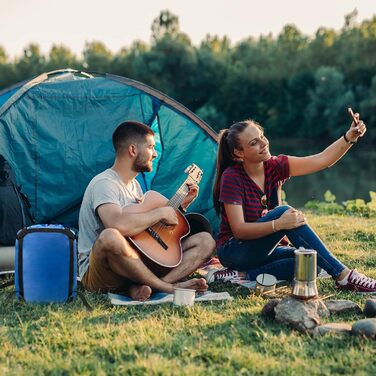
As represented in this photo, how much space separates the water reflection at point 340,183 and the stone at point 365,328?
25.4ft

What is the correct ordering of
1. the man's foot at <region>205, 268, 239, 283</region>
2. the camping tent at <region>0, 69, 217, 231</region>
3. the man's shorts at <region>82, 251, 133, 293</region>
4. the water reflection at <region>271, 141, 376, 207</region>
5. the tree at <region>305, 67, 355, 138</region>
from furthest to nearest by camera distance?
the tree at <region>305, 67, 355, 138</region> → the water reflection at <region>271, 141, 376, 207</region> → the camping tent at <region>0, 69, 217, 231</region> → the man's foot at <region>205, 268, 239, 283</region> → the man's shorts at <region>82, 251, 133, 293</region>

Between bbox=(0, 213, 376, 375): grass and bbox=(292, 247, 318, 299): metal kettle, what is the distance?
8.0 inches

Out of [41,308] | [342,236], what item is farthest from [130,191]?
[342,236]

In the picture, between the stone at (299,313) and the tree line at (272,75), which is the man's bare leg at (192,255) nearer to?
the stone at (299,313)

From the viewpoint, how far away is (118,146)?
4117 mm

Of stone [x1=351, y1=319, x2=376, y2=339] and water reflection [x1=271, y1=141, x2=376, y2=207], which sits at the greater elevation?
stone [x1=351, y1=319, x2=376, y2=339]

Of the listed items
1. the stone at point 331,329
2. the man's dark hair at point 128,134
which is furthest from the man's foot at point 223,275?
the stone at point 331,329

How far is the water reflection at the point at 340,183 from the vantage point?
11984 millimetres

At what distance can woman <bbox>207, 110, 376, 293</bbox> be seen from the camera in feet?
12.7

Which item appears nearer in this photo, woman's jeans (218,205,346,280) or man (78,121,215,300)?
man (78,121,215,300)

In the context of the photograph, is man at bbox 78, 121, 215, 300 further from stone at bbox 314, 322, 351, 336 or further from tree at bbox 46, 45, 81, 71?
tree at bbox 46, 45, 81, 71

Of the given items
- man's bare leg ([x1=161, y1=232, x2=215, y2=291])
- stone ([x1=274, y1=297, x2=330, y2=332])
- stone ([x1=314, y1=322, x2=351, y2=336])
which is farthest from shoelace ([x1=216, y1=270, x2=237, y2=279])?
stone ([x1=314, y1=322, x2=351, y2=336])

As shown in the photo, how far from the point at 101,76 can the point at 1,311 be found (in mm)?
2871

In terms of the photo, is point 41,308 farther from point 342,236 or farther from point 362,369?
point 342,236
